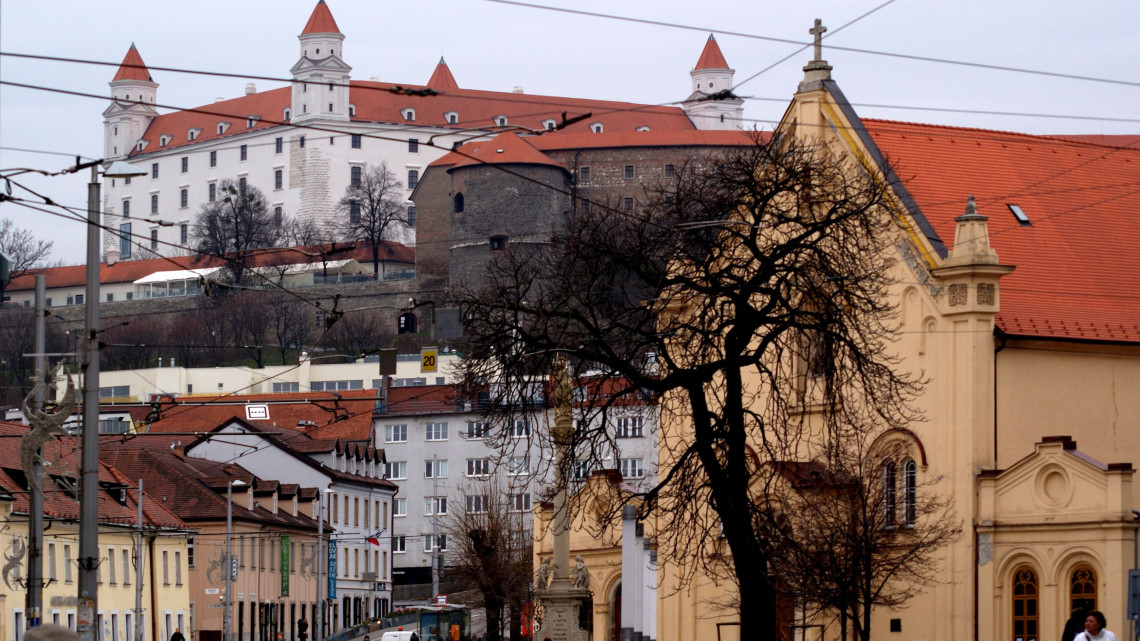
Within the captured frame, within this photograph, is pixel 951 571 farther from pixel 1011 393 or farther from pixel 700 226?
pixel 700 226

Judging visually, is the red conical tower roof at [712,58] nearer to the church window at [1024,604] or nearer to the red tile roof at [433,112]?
the red tile roof at [433,112]

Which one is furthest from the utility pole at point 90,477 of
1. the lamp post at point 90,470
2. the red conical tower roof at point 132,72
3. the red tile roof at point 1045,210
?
the red conical tower roof at point 132,72

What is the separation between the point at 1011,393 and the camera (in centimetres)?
3662

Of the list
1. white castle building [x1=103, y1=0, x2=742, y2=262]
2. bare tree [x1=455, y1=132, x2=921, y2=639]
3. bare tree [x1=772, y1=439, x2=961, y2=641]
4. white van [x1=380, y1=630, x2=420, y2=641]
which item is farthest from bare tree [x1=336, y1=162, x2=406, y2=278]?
bare tree [x1=455, y1=132, x2=921, y2=639]

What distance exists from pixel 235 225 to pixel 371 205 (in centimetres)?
1384

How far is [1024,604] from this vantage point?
34719 millimetres

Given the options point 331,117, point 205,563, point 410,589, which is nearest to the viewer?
point 205,563

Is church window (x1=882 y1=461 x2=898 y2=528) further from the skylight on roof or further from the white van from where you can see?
the white van

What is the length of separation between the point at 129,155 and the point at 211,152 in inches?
576

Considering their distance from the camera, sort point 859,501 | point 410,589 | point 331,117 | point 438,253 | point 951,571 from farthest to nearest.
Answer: point 331,117 → point 438,253 → point 410,589 → point 951,571 → point 859,501

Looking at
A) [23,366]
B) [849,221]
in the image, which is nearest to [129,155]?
[23,366]

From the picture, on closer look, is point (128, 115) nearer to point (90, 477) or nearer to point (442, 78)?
point (442, 78)

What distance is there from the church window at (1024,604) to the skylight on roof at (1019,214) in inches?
320

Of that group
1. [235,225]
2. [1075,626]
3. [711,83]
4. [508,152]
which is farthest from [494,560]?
[711,83]
